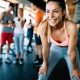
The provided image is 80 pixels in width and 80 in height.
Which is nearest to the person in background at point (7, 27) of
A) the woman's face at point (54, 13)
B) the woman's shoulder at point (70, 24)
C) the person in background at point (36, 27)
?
the person in background at point (36, 27)

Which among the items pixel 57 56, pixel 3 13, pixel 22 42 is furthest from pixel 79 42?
pixel 3 13

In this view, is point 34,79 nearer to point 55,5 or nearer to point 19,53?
point 19,53

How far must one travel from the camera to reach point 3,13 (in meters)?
2.00

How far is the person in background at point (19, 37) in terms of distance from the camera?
200 cm

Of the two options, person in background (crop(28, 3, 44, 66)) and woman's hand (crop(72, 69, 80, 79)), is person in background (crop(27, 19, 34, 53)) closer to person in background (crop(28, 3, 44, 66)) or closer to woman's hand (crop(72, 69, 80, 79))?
person in background (crop(28, 3, 44, 66))

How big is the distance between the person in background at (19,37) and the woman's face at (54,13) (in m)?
0.23

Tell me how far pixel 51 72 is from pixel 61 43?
0.25m

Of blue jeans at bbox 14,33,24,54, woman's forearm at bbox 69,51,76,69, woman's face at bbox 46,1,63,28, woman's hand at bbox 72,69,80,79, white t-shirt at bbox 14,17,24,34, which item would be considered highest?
woman's face at bbox 46,1,63,28

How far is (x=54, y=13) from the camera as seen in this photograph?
1925 millimetres

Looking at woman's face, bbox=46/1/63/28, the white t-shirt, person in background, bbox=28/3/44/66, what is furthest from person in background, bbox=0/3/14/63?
woman's face, bbox=46/1/63/28

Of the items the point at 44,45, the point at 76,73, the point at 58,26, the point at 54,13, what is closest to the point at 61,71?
the point at 76,73

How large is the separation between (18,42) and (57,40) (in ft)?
1.07

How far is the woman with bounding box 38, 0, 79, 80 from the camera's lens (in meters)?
1.91

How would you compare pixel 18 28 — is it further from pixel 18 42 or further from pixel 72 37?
pixel 72 37
